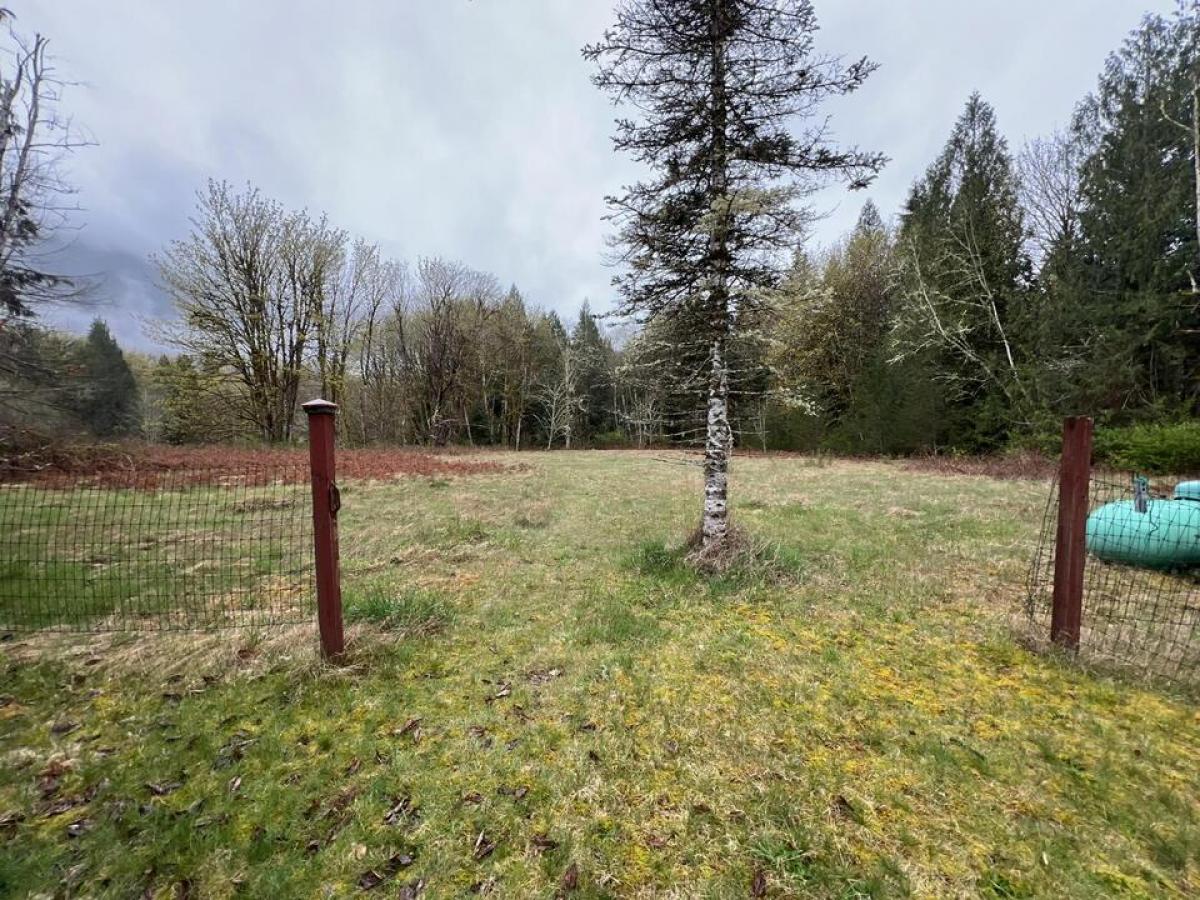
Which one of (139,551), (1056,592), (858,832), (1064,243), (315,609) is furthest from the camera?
(1064,243)

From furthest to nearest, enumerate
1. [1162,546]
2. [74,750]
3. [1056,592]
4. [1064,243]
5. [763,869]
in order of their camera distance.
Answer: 1. [1064,243]
2. [1162,546]
3. [1056,592]
4. [74,750]
5. [763,869]

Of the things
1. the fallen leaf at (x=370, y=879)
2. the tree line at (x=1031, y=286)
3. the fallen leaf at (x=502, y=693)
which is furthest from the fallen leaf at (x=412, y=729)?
the tree line at (x=1031, y=286)

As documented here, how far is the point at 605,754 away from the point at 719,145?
573 centimetres

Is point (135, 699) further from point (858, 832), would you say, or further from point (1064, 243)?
point (1064, 243)

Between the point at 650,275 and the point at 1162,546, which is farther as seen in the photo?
the point at 650,275

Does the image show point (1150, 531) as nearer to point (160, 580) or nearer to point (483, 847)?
point (483, 847)

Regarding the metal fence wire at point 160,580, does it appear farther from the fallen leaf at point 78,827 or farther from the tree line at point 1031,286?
the tree line at point 1031,286

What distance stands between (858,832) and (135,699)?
4.31 meters

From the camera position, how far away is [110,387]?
31.2 m

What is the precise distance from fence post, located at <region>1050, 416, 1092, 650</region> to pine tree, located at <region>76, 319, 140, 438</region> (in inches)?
1374

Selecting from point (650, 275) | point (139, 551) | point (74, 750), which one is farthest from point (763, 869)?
point (139, 551)

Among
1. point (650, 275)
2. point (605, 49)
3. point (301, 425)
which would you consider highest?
point (605, 49)

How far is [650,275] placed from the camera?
5.66 metres

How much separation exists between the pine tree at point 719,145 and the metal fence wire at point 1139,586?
310 centimetres
